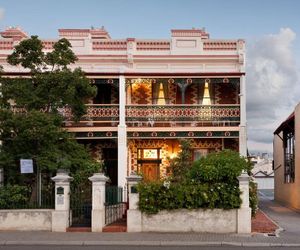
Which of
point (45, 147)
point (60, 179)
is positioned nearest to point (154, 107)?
point (45, 147)

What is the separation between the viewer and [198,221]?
18.5 metres

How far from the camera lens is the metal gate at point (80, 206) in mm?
19859

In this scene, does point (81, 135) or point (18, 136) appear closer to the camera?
point (18, 136)

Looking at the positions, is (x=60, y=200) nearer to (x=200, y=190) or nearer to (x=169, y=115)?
(x=200, y=190)

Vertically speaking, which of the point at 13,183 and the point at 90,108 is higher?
the point at 90,108

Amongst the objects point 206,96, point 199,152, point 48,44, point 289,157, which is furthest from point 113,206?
point 289,157

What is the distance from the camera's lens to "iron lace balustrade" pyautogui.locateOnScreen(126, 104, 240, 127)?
27188mm

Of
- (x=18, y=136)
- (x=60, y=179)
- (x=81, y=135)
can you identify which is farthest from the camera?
(x=81, y=135)

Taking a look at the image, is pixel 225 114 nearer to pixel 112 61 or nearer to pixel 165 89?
pixel 165 89

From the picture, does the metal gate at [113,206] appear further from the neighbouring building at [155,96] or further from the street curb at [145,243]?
the neighbouring building at [155,96]

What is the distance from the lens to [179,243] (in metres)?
16.4

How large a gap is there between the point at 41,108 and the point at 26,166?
302 centimetres

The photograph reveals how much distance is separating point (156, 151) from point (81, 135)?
13.8ft

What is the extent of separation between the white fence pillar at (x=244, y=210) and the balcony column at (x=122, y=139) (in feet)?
27.9
